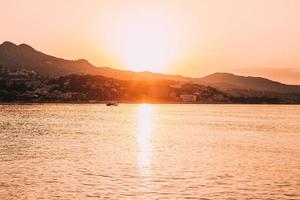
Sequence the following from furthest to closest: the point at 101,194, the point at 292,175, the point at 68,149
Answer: the point at 68,149 → the point at 292,175 → the point at 101,194

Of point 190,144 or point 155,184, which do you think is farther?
point 190,144

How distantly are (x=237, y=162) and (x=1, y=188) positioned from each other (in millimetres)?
31155

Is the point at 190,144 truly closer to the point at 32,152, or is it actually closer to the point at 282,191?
the point at 32,152

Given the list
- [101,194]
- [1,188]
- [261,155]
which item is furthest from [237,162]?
[1,188]

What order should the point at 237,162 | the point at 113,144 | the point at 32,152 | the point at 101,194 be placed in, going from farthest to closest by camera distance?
1. the point at 113,144
2. the point at 32,152
3. the point at 237,162
4. the point at 101,194

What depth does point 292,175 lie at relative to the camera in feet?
169

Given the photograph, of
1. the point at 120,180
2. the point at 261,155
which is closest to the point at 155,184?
the point at 120,180

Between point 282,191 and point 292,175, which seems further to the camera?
point 292,175

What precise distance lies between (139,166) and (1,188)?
1933 cm

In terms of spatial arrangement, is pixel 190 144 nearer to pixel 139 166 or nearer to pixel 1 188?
pixel 139 166

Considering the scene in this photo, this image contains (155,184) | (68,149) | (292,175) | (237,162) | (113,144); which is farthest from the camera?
(113,144)

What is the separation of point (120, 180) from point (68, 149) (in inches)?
1201

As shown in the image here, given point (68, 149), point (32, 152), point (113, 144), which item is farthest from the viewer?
point (113, 144)

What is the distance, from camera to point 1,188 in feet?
140
